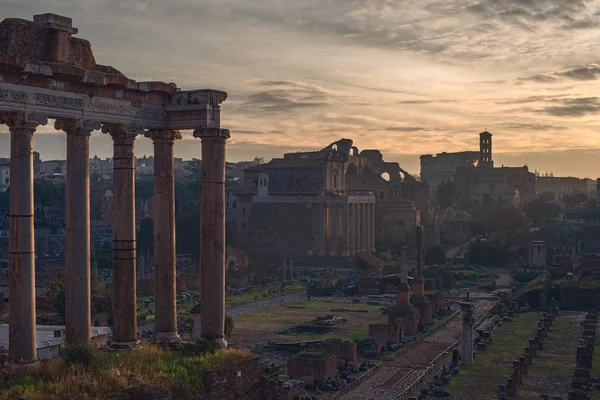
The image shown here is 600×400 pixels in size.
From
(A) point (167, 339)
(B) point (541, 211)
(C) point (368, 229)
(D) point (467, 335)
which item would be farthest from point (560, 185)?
(A) point (167, 339)

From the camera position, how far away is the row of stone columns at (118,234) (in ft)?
39.9

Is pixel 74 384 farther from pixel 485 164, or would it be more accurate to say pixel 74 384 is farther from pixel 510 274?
pixel 485 164

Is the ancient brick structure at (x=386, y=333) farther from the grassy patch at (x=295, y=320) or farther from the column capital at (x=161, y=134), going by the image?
the column capital at (x=161, y=134)

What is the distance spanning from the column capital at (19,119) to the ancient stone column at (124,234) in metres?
1.92

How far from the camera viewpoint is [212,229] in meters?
14.7

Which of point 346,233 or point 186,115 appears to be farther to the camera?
point 346,233

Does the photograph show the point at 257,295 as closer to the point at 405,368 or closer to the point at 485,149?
the point at 405,368

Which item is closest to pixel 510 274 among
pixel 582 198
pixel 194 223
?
pixel 194 223

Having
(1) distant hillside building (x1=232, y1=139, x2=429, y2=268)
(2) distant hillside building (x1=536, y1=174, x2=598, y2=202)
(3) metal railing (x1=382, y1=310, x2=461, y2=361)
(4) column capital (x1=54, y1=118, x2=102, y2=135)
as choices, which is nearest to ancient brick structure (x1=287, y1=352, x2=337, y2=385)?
(3) metal railing (x1=382, y1=310, x2=461, y2=361)

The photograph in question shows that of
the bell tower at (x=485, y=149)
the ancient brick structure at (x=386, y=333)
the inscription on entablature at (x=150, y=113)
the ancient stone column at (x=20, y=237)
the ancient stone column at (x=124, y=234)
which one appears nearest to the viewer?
the ancient stone column at (x=20, y=237)

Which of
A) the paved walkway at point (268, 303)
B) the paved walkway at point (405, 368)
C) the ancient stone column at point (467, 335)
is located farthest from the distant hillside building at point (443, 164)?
the ancient stone column at point (467, 335)

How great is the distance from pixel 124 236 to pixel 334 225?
2449 inches

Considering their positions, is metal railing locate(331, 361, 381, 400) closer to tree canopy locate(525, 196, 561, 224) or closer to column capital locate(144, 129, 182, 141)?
column capital locate(144, 129, 182, 141)

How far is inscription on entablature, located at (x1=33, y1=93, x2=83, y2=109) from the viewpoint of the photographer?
1237cm
